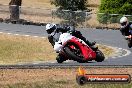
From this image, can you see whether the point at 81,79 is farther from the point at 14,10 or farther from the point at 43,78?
the point at 14,10

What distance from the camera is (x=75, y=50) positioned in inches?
440

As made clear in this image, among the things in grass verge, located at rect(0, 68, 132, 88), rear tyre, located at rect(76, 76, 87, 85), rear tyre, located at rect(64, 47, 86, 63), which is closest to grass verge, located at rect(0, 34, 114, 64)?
grass verge, located at rect(0, 68, 132, 88)

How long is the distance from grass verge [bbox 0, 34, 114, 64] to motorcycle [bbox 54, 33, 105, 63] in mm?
19853

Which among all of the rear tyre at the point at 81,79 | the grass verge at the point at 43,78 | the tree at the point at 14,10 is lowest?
the tree at the point at 14,10

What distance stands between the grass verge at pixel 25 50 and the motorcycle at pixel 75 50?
65.1 feet

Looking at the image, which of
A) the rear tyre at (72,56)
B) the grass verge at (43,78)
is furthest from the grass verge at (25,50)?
the rear tyre at (72,56)

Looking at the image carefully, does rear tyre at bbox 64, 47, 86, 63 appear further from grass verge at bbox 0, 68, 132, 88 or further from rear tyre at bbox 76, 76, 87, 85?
grass verge at bbox 0, 68, 132, 88

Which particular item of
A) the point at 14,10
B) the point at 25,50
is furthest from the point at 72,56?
the point at 14,10

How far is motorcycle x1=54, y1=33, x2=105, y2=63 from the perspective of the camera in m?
10.7

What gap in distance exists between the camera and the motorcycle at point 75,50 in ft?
35.2

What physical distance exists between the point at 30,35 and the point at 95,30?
37.3 feet

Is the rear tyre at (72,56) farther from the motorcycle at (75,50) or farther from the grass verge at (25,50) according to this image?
the grass verge at (25,50)

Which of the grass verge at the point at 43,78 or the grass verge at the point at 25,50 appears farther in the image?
the grass verge at the point at 25,50

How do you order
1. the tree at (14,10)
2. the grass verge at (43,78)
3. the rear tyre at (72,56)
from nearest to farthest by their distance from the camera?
1. the rear tyre at (72,56)
2. the grass verge at (43,78)
3. the tree at (14,10)
